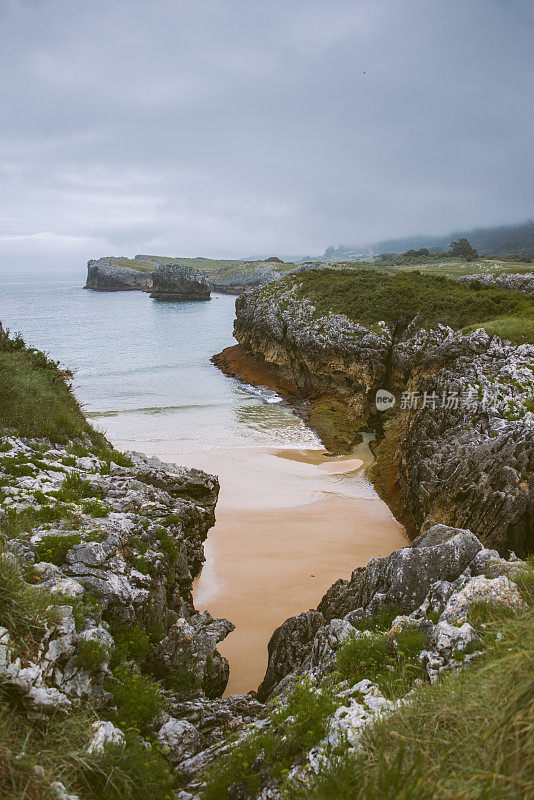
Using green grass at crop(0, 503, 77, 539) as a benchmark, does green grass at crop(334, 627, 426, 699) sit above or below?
below

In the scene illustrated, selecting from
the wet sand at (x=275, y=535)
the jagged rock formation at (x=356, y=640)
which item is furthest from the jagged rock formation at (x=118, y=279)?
the jagged rock formation at (x=356, y=640)

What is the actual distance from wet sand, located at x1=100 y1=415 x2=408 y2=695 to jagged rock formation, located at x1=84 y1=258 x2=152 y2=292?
386 ft

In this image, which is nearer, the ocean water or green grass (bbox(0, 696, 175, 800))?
green grass (bbox(0, 696, 175, 800))

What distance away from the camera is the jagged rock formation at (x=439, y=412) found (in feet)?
35.2

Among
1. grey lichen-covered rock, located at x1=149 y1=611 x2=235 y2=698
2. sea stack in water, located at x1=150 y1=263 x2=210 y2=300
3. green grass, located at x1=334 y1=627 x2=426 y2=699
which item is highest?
sea stack in water, located at x1=150 y1=263 x2=210 y2=300

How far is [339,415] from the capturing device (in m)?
24.7

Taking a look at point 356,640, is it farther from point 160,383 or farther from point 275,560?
point 160,383

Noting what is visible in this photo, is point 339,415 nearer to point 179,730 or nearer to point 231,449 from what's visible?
point 231,449

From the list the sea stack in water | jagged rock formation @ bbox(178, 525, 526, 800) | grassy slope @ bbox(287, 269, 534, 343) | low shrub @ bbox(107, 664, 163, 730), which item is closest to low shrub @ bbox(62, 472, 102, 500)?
low shrub @ bbox(107, 664, 163, 730)

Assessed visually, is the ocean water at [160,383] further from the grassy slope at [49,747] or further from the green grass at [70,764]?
the green grass at [70,764]

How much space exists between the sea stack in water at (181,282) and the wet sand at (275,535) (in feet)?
286

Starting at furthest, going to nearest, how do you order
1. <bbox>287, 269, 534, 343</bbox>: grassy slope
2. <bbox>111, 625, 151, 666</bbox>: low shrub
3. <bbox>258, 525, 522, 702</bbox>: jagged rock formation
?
<bbox>287, 269, 534, 343</bbox>: grassy slope, <bbox>111, 625, 151, 666</bbox>: low shrub, <bbox>258, 525, 522, 702</bbox>: jagged rock formation

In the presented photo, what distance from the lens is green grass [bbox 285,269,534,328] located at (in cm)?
2225

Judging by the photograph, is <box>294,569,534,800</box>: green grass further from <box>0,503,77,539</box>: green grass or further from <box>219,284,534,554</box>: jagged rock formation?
<box>219,284,534,554</box>: jagged rock formation
